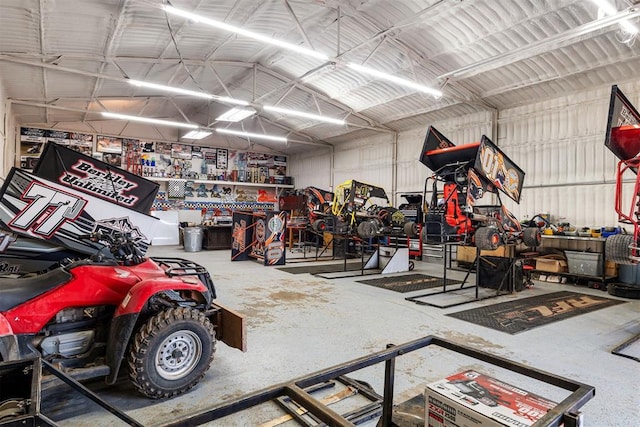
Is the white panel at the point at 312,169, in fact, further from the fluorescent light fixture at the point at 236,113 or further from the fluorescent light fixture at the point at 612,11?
the fluorescent light fixture at the point at 612,11

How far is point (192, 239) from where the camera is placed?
11.4 metres

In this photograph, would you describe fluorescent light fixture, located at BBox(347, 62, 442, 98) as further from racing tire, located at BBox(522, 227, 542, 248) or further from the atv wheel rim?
the atv wheel rim

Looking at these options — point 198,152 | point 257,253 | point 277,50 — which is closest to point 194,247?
point 257,253

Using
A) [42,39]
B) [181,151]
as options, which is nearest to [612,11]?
[42,39]

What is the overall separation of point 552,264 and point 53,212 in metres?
8.35

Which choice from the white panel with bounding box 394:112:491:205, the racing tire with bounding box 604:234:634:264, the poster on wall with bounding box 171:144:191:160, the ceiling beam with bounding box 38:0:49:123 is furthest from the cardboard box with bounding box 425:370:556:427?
the poster on wall with bounding box 171:144:191:160

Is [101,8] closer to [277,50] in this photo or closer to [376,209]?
[277,50]

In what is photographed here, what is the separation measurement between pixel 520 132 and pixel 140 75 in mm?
9511

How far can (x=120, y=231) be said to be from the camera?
9.87 feet

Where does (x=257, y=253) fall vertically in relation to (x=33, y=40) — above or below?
below

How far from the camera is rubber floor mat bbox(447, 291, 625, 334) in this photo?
170 inches

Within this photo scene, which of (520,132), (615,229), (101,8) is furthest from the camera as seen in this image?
(520,132)

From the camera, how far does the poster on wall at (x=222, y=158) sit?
15.4 metres

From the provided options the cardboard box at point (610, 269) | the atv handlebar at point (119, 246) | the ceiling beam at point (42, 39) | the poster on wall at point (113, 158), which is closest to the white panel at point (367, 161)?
the cardboard box at point (610, 269)
